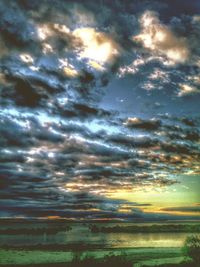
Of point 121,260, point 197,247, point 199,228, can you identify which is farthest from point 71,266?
point 199,228

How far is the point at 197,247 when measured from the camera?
3972cm

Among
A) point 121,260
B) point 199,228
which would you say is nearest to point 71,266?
point 121,260

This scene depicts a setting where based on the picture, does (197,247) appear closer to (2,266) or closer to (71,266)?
(71,266)

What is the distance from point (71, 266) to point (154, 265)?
1151 cm

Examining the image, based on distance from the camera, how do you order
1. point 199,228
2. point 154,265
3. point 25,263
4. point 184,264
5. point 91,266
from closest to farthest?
point 91,266 → point 184,264 → point 154,265 → point 25,263 → point 199,228

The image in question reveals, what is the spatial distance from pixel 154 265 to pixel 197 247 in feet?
20.9

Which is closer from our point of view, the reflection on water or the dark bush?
the dark bush

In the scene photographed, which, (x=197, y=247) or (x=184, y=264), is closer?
(x=184, y=264)

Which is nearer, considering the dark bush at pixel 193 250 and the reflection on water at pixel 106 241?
the dark bush at pixel 193 250

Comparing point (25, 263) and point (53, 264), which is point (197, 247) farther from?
point (25, 263)

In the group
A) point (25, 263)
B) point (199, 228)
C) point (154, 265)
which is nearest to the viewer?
point (154, 265)

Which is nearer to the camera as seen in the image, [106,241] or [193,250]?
[193,250]

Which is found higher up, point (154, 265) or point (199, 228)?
point (199, 228)

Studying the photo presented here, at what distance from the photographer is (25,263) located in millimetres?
42188
